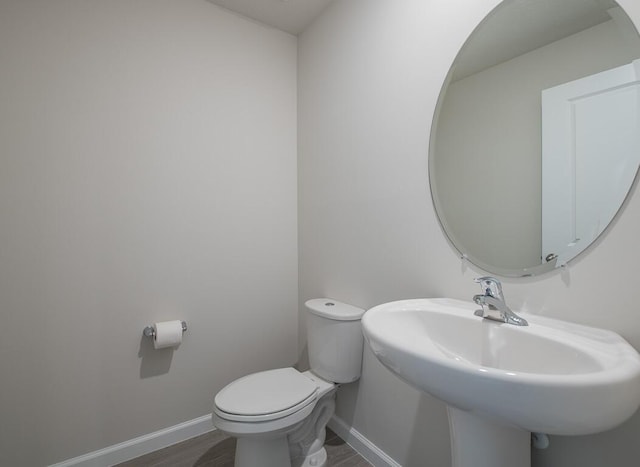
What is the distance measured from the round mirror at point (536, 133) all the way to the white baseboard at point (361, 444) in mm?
1031

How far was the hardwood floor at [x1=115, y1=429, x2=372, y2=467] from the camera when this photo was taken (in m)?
1.50

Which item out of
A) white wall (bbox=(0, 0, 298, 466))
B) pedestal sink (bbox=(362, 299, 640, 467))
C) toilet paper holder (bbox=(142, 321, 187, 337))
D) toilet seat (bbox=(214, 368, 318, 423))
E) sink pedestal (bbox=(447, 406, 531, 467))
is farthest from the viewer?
toilet paper holder (bbox=(142, 321, 187, 337))

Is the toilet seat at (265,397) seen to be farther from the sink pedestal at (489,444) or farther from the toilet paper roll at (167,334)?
the sink pedestal at (489,444)

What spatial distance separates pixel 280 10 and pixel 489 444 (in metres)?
2.25

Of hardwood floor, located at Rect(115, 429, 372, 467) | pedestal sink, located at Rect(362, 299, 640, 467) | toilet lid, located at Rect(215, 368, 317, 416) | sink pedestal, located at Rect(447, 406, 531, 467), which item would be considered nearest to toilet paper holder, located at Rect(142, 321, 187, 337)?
toilet lid, located at Rect(215, 368, 317, 416)

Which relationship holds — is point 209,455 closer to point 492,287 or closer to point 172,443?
point 172,443

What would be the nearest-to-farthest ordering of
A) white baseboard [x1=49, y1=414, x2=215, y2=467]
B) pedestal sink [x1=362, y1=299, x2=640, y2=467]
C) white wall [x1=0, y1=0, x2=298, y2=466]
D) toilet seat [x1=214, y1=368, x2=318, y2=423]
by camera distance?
pedestal sink [x1=362, y1=299, x2=640, y2=467] < toilet seat [x1=214, y1=368, x2=318, y2=423] < white wall [x1=0, y1=0, x2=298, y2=466] < white baseboard [x1=49, y1=414, x2=215, y2=467]

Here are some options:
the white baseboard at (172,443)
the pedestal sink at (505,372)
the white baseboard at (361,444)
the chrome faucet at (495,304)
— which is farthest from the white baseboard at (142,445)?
the chrome faucet at (495,304)

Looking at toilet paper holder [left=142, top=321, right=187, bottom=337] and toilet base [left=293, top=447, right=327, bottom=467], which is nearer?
toilet base [left=293, top=447, right=327, bottom=467]

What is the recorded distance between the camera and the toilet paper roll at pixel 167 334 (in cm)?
153

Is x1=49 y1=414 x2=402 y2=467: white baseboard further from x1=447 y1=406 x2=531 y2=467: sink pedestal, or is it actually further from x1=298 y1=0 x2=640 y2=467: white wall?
x1=447 y1=406 x2=531 y2=467: sink pedestal

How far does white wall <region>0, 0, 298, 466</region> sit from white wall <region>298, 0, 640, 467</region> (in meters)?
0.35

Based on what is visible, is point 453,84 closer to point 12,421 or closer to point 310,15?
point 310,15

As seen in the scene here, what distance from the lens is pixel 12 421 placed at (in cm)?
133
